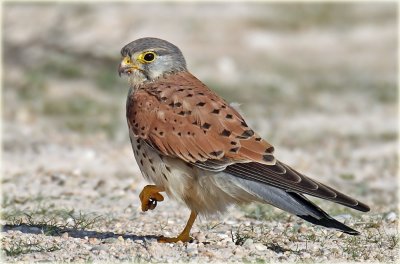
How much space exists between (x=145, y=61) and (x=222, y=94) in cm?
747

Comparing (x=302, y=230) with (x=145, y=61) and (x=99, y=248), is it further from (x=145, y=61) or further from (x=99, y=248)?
(x=145, y=61)

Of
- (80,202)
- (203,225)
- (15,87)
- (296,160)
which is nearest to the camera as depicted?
(203,225)

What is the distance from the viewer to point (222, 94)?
14398mm

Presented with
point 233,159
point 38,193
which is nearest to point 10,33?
point 38,193

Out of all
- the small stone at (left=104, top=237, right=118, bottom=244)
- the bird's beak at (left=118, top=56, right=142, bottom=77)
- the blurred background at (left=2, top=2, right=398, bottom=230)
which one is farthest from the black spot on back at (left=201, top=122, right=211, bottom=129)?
the blurred background at (left=2, top=2, right=398, bottom=230)

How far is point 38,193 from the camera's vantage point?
8.52 m

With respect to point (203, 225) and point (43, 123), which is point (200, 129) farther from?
point (43, 123)

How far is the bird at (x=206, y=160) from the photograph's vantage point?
231 inches

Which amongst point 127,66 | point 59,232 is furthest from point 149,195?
point 127,66

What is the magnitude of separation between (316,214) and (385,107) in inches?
364

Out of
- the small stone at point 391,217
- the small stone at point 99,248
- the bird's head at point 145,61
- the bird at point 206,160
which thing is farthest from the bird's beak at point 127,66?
the small stone at point 391,217

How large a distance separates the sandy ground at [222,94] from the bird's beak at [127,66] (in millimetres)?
1214

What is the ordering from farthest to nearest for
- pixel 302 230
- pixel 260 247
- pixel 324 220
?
pixel 302 230
pixel 260 247
pixel 324 220

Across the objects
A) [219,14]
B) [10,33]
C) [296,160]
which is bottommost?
[296,160]
